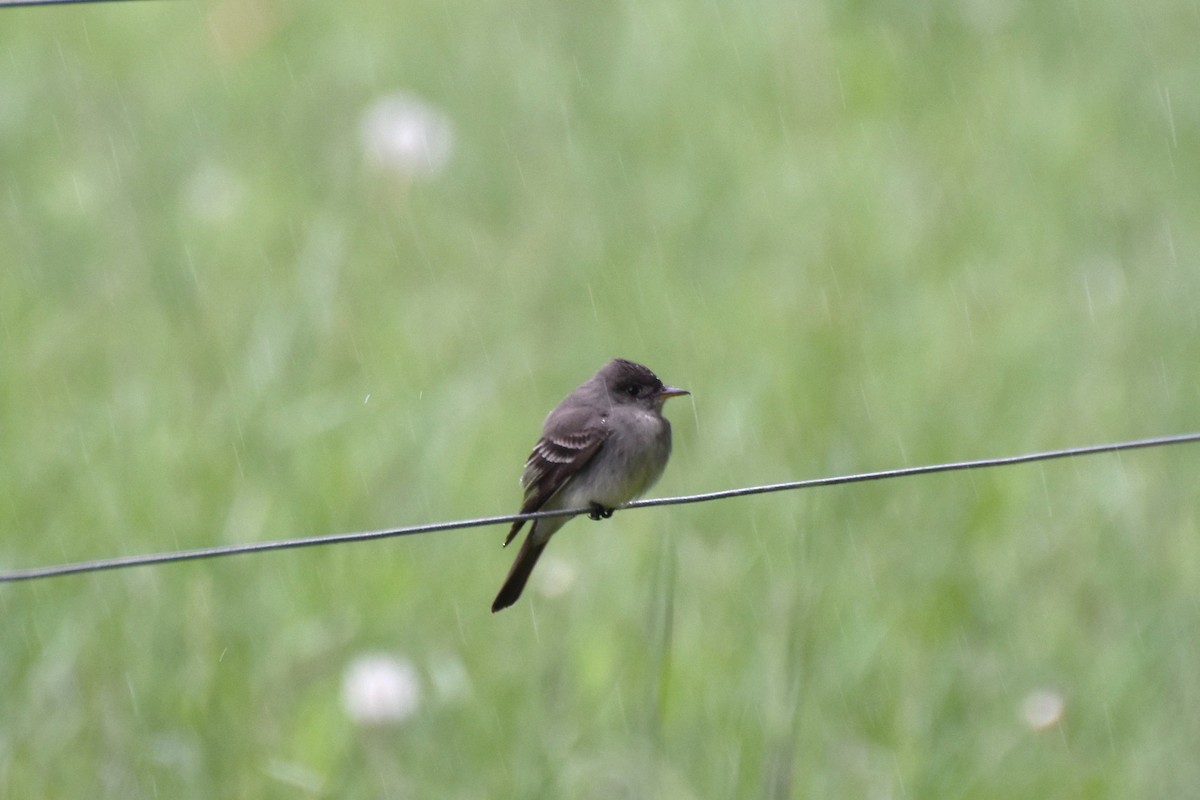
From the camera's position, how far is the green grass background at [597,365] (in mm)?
5297

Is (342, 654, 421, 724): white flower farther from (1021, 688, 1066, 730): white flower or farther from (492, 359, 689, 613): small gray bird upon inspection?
(1021, 688, 1066, 730): white flower

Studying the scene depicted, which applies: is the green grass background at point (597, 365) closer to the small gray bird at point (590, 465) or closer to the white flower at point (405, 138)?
the white flower at point (405, 138)

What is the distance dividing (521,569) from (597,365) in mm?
2099

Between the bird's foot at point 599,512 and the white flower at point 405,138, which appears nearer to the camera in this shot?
the bird's foot at point 599,512

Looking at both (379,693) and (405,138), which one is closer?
(379,693)

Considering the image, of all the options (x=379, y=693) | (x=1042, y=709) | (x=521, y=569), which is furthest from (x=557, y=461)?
(x=1042, y=709)

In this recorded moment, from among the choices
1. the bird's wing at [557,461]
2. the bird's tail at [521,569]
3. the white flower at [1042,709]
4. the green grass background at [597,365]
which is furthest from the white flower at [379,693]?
the white flower at [1042,709]

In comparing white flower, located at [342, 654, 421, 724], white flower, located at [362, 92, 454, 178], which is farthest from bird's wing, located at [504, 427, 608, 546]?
white flower, located at [362, 92, 454, 178]

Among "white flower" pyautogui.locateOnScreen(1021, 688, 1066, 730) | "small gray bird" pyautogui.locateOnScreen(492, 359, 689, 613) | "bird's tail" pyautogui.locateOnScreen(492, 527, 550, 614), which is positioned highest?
"small gray bird" pyautogui.locateOnScreen(492, 359, 689, 613)

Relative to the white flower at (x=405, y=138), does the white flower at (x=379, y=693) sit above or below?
below

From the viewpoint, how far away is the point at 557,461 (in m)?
5.41

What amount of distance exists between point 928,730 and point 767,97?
466 cm

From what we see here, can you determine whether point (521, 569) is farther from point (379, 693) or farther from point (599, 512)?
point (379, 693)

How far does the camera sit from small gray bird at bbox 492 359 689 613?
5398mm
